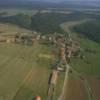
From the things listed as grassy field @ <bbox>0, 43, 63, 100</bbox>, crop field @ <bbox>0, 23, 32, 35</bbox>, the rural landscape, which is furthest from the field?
crop field @ <bbox>0, 23, 32, 35</bbox>

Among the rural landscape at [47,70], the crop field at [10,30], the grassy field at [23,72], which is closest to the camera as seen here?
the grassy field at [23,72]

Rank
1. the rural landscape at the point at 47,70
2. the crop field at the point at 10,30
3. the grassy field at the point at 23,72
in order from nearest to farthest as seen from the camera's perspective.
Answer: the grassy field at the point at 23,72 < the rural landscape at the point at 47,70 < the crop field at the point at 10,30

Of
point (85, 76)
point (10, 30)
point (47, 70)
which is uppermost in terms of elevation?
point (47, 70)

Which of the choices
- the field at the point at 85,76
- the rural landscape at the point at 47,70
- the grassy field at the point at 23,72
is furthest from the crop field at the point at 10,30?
the field at the point at 85,76

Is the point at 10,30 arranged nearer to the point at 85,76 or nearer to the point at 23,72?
the point at 23,72

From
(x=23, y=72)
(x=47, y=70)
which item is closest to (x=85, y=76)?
(x=47, y=70)

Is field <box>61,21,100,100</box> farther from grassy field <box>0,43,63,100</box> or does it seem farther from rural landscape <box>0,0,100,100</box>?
grassy field <box>0,43,63,100</box>

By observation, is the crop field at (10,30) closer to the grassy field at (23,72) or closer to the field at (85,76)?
the grassy field at (23,72)

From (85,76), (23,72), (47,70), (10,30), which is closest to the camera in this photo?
(23,72)
